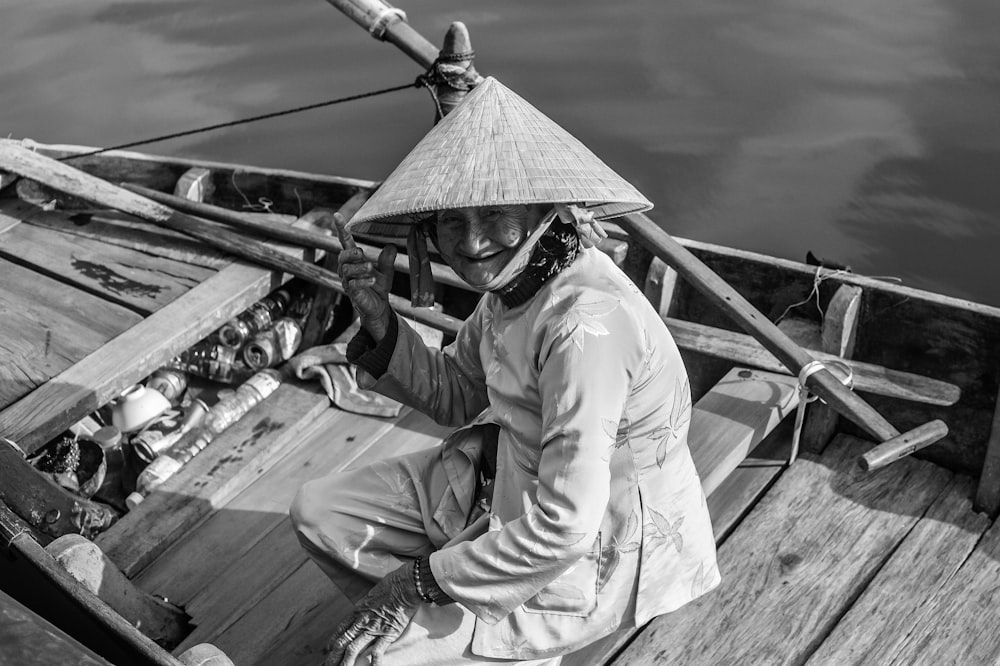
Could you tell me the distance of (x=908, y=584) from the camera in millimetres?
2662

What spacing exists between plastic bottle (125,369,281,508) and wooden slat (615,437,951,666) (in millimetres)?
1545

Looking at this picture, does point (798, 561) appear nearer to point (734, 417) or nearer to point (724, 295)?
point (734, 417)

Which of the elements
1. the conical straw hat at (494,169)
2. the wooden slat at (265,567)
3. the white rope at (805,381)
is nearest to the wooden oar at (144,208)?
the wooden slat at (265,567)

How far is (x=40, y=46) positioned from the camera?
8148 millimetres

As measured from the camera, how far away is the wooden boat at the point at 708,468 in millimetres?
2539

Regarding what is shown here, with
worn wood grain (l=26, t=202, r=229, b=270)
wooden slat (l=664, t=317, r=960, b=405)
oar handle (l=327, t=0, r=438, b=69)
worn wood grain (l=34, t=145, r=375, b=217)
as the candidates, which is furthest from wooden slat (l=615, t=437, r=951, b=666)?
worn wood grain (l=26, t=202, r=229, b=270)

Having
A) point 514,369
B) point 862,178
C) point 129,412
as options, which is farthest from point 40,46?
point 514,369

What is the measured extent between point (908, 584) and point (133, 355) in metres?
2.38

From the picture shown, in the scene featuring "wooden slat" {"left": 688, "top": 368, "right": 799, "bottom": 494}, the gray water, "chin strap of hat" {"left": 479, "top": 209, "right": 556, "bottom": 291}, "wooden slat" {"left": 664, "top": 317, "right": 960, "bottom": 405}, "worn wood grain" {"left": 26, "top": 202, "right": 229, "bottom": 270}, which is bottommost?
the gray water

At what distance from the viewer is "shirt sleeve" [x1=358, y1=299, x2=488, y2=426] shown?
93.8 inches

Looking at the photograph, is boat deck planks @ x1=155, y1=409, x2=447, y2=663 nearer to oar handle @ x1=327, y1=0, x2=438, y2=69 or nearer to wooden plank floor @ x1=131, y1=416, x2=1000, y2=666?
wooden plank floor @ x1=131, y1=416, x2=1000, y2=666

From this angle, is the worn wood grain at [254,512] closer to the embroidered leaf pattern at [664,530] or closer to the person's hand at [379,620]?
the person's hand at [379,620]

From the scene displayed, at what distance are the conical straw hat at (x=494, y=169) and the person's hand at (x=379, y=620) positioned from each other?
69cm

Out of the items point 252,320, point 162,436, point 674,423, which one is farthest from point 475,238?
point 252,320
